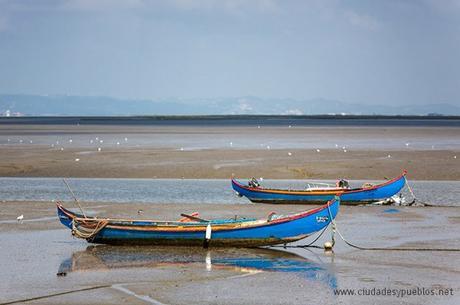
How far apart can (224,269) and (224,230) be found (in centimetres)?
279

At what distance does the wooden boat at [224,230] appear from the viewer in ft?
82.6

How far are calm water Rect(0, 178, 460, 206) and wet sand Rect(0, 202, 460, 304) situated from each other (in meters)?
7.55

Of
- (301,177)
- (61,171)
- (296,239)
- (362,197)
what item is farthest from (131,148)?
(296,239)

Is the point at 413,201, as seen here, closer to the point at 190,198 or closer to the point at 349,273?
the point at 190,198

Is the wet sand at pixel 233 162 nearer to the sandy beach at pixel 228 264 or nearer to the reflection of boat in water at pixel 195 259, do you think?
the sandy beach at pixel 228 264

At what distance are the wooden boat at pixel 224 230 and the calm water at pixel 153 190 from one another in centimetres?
1056

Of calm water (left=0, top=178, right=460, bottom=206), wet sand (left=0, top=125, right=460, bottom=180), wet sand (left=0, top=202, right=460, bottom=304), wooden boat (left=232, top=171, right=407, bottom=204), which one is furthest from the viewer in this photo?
wet sand (left=0, top=125, right=460, bottom=180)

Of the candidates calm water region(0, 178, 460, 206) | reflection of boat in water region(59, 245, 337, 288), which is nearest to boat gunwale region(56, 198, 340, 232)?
reflection of boat in water region(59, 245, 337, 288)

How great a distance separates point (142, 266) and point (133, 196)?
1609 cm

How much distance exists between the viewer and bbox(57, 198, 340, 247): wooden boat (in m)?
25.2

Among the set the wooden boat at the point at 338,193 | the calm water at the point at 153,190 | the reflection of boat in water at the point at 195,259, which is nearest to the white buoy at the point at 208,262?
the reflection of boat in water at the point at 195,259

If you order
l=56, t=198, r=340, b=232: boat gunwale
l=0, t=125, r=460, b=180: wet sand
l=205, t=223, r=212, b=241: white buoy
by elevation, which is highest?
l=0, t=125, r=460, b=180: wet sand

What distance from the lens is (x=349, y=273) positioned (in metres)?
21.8

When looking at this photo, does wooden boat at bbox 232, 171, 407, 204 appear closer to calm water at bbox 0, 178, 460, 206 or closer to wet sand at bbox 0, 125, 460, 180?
calm water at bbox 0, 178, 460, 206
